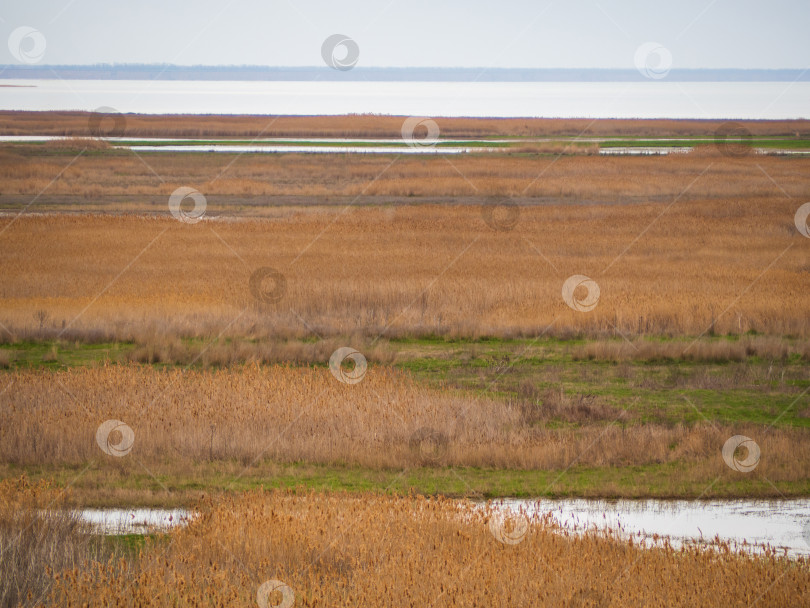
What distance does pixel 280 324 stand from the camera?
23531 millimetres

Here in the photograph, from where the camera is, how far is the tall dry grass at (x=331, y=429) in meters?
14.3

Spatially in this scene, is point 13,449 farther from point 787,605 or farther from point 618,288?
point 618,288

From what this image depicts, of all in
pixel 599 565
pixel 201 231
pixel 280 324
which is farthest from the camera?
pixel 201 231

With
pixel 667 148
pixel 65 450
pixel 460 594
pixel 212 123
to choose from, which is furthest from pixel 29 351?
pixel 212 123

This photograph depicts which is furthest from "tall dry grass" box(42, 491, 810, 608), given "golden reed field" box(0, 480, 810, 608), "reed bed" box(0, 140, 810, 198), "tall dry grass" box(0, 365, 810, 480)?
"reed bed" box(0, 140, 810, 198)

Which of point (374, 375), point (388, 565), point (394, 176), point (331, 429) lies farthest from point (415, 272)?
point (394, 176)

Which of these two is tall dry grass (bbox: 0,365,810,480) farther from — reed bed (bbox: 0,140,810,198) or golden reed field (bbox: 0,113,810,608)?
reed bed (bbox: 0,140,810,198)

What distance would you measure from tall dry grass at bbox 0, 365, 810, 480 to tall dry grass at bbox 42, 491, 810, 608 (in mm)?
3178

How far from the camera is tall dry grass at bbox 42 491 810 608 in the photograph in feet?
28.2

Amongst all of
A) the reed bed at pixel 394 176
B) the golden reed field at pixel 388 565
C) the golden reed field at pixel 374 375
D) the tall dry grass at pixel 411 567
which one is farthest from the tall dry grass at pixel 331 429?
the reed bed at pixel 394 176

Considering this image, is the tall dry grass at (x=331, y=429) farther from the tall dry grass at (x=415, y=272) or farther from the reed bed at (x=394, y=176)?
the reed bed at (x=394, y=176)

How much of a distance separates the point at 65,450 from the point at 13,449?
0.86 metres

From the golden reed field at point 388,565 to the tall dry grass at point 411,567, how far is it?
0.07 feet

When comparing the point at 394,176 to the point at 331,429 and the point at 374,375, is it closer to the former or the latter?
the point at 374,375
